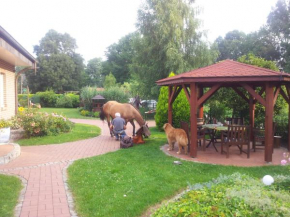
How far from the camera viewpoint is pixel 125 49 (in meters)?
52.8

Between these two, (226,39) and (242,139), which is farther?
(226,39)

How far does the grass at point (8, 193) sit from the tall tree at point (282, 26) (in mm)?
35668

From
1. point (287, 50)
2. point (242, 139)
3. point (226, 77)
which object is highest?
point (287, 50)

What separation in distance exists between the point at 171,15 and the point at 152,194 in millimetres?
18796

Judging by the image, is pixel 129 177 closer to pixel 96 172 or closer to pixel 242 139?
pixel 96 172

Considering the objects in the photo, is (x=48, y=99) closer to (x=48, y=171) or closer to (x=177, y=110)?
(x=177, y=110)

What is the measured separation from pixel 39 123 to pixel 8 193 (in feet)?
22.6

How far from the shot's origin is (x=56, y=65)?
49281 mm

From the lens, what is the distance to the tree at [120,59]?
2046 inches

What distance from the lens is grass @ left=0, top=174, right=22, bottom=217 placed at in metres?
4.21

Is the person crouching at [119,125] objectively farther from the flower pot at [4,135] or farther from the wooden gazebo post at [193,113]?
the flower pot at [4,135]

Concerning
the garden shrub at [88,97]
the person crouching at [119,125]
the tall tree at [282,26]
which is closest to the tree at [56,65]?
the garden shrub at [88,97]

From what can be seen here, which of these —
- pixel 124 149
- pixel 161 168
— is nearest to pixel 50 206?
pixel 161 168

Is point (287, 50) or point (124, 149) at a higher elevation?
point (287, 50)
